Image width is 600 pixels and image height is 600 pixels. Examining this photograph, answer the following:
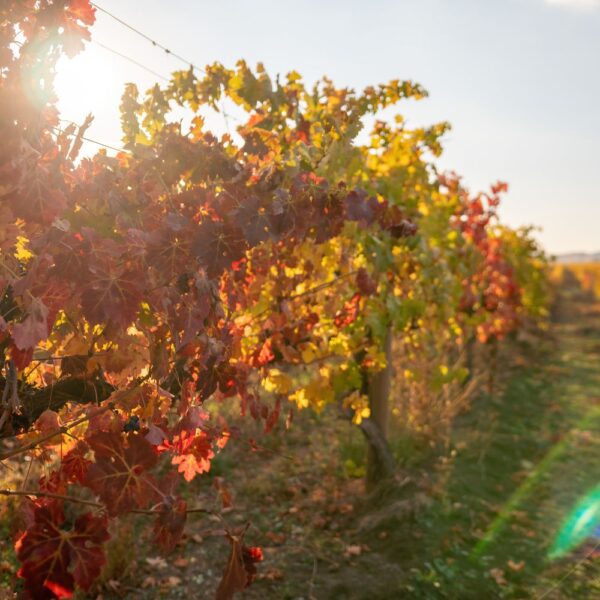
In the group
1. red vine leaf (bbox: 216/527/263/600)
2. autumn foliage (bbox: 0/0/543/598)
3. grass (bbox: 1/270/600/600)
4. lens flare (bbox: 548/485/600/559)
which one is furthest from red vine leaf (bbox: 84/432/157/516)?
lens flare (bbox: 548/485/600/559)

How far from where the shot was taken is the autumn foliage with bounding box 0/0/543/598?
1.63 m

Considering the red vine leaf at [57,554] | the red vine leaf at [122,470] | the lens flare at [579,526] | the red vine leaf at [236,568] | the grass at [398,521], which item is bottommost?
the lens flare at [579,526]

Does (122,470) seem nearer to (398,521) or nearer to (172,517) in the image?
(172,517)

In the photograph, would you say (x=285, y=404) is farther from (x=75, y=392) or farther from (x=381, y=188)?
(x=75, y=392)

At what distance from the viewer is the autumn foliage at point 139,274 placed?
1628 millimetres

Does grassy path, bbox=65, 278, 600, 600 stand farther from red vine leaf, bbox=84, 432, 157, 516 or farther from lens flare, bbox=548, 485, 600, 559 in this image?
red vine leaf, bbox=84, 432, 157, 516

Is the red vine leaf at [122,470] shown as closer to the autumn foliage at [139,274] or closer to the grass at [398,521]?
the autumn foliage at [139,274]

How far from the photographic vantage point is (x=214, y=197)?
7.83 ft

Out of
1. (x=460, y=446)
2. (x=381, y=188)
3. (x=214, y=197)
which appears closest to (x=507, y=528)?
(x=460, y=446)

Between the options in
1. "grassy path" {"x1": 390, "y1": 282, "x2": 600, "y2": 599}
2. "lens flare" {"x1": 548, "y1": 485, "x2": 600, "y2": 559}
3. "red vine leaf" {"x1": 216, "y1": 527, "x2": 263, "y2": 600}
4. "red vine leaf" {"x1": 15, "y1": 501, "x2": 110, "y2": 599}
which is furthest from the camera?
"lens flare" {"x1": 548, "y1": 485, "x2": 600, "y2": 559}

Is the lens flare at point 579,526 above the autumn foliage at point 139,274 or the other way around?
the other way around

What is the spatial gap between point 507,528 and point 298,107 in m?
3.86

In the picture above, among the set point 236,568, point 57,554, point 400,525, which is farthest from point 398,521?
point 57,554

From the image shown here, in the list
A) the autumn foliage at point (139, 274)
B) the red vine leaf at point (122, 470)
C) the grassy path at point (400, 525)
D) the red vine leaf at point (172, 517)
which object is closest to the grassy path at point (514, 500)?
the grassy path at point (400, 525)
